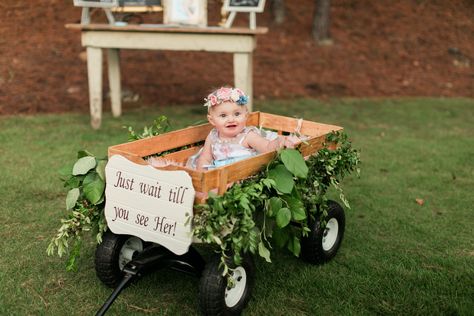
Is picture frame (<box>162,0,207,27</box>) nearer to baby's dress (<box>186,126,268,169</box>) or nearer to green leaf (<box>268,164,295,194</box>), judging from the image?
baby's dress (<box>186,126,268,169</box>)

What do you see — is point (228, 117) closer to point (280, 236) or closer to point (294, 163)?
point (294, 163)

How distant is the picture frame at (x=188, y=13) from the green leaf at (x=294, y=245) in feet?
10.7

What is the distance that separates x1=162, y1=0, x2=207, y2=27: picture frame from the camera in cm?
564

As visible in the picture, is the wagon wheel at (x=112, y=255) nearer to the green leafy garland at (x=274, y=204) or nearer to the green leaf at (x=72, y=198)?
the green leaf at (x=72, y=198)

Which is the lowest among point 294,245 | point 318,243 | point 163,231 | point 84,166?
point 318,243

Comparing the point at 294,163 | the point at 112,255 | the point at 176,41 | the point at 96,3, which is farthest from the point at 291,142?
the point at 96,3

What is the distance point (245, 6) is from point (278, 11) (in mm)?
3953

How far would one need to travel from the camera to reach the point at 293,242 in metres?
2.92

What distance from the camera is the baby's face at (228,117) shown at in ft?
10.4

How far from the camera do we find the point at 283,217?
2.70m

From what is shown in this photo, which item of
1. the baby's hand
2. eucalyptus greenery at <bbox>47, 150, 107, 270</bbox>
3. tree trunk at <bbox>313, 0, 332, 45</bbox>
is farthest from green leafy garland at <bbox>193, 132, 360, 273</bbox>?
tree trunk at <bbox>313, 0, 332, 45</bbox>

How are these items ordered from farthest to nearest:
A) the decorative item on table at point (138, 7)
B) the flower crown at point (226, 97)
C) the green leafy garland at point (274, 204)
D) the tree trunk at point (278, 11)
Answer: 1. the tree trunk at point (278, 11)
2. the decorative item on table at point (138, 7)
3. the flower crown at point (226, 97)
4. the green leafy garland at point (274, 204)

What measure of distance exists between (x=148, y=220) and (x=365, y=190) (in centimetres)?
232

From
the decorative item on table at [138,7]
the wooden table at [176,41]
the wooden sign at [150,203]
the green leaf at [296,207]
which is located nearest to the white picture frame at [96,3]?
the wooden table at [176,41]
